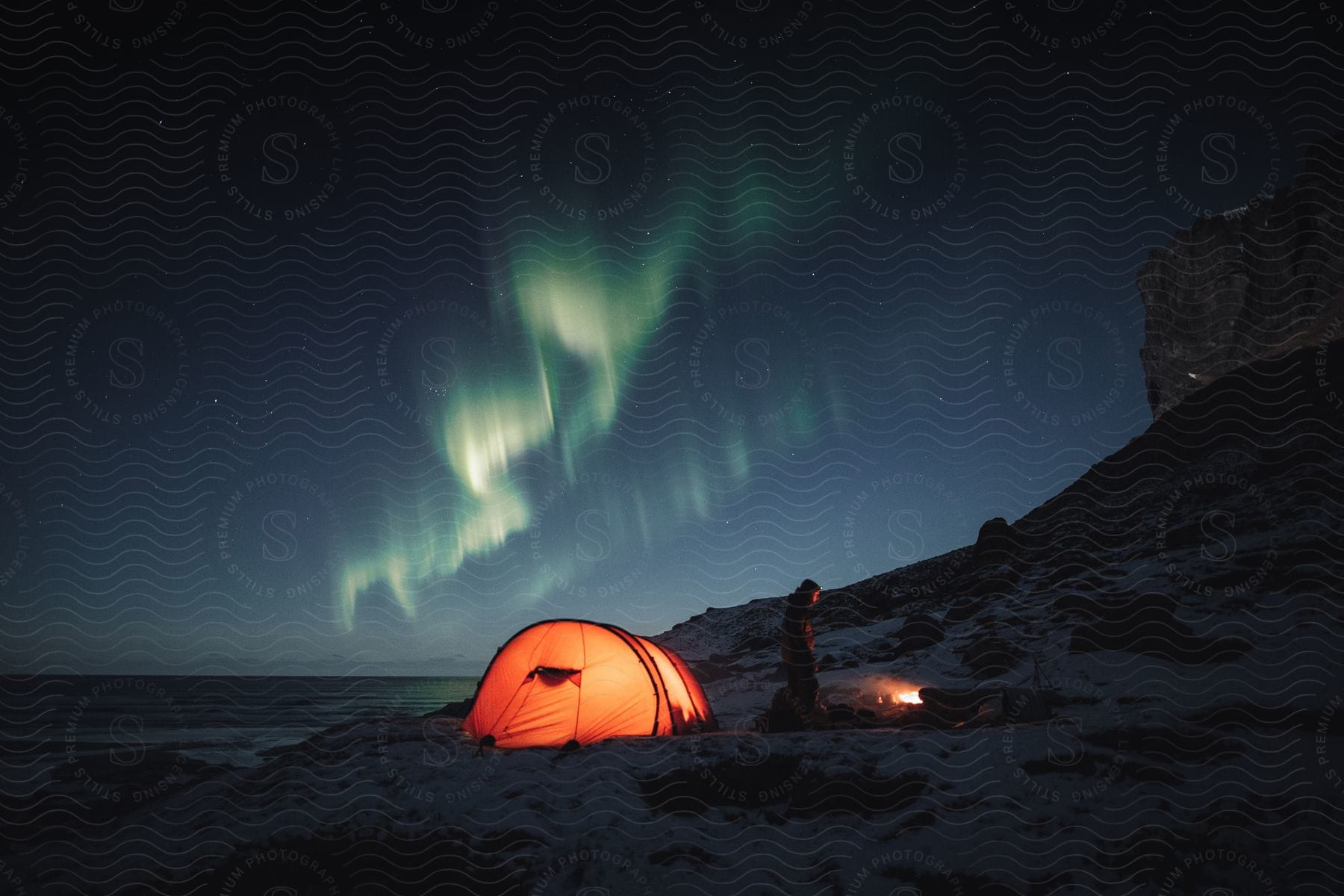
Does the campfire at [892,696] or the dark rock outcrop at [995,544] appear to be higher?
the dark rock outcrop at [995,544]

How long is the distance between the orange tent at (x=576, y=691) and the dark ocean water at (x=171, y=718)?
12.4 meters

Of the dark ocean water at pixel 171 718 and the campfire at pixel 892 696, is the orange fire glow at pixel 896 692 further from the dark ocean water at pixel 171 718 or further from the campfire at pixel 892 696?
the dark ocean water at pixel 171 718

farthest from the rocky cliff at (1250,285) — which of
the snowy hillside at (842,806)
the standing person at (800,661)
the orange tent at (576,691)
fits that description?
the orange tent at (576,691)

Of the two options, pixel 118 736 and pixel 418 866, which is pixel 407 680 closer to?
pixel 118 736

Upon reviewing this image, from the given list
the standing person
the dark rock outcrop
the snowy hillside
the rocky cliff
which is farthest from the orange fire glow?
the rocky cliff

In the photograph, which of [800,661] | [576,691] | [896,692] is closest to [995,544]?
[896,692]

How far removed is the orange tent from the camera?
10969 millimetres

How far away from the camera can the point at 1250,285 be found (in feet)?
163

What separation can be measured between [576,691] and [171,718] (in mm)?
52222

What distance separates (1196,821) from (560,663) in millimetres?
8932

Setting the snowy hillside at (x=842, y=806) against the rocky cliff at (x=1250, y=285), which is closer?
the snowy hillside at (x=842, y=806)

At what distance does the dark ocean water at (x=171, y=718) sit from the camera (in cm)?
3097

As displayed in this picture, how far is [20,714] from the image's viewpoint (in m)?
48.5

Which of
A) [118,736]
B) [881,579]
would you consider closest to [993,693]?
[881,579]
